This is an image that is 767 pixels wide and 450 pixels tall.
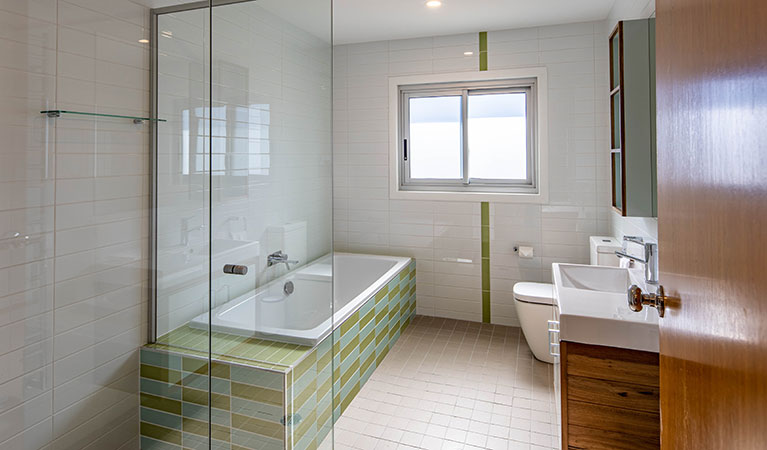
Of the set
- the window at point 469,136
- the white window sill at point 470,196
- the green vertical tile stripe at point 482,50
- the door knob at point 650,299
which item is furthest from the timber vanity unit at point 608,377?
the green vertical tile stripe at point 482,50

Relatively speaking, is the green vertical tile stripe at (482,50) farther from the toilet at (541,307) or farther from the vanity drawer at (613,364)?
the vanity drawer at (613,364)

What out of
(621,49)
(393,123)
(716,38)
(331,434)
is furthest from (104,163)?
(393,123)

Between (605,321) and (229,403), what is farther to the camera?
(229,403)

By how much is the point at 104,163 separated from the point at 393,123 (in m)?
2.66

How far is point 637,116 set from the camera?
78.7 inches

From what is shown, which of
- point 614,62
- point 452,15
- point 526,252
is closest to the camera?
point 614,62

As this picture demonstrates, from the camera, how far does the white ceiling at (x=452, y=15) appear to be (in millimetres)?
3014

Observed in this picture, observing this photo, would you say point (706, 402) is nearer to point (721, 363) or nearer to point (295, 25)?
point (721, 363)

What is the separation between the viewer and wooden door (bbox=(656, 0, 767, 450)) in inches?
22.0

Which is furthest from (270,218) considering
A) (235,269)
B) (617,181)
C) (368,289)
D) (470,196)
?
(470,196)

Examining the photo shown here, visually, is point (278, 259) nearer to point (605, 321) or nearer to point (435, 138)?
point (605, 321)

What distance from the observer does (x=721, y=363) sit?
26.4 inches

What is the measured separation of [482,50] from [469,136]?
703mm

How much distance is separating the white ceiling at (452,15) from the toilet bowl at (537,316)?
78.2 inches
